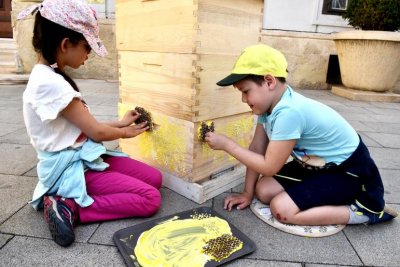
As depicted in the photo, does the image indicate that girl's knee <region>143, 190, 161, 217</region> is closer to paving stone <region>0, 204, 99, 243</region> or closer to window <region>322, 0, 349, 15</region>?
paving stone <region>0, 204, 99, 243</region>

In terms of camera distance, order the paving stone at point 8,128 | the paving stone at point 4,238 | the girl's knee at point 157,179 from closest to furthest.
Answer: the paving stone at point 4,238, the girl's knee at point 157,179, the paving stone at point 8,128

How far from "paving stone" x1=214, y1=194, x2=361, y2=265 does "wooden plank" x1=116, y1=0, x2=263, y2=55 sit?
0.85 m

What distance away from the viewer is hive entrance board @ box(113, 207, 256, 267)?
4.07 feet

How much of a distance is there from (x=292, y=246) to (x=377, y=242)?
39cm

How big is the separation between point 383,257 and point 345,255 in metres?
0.15

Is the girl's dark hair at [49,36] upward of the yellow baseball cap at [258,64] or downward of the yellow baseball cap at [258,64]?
upward

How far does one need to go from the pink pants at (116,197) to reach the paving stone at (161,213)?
0.03 metres

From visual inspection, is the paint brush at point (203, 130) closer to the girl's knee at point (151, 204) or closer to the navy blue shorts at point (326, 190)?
the girl's knee at point (151, 204)

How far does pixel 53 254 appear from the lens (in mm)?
→ 1267

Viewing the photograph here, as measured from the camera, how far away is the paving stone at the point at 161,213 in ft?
4.56

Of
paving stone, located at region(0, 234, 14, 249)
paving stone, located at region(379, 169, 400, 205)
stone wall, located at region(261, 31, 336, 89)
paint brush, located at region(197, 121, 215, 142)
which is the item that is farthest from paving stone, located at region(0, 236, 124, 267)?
stone wall, located at region(261, 31, 336, 89)

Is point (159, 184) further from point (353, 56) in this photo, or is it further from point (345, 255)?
point (353, 56)

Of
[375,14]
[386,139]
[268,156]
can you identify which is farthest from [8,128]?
[375,14]

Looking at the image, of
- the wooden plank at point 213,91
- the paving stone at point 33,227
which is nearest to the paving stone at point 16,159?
the paving stone at point 33,227
